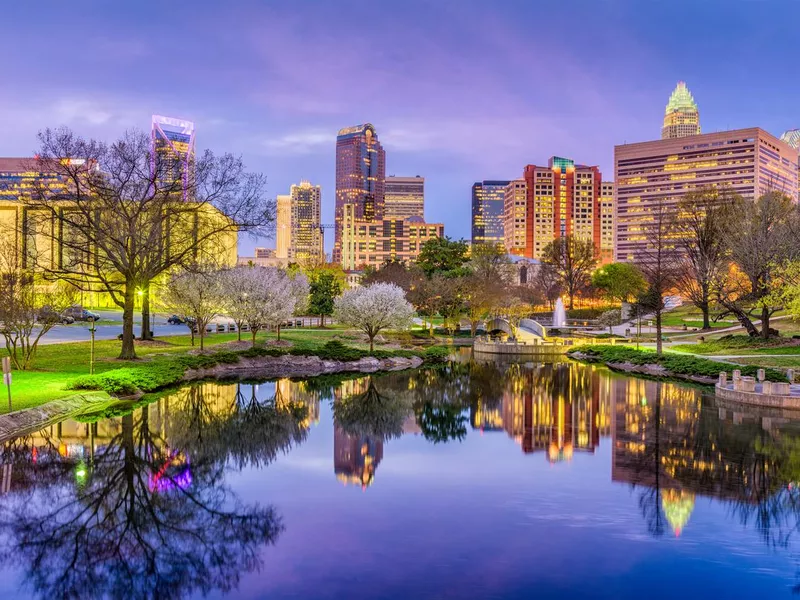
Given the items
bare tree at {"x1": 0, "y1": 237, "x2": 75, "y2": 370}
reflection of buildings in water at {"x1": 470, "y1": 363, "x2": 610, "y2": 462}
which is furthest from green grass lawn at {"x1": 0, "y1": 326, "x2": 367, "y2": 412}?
reflection of buildings in water at {"x1": 470, "y1": 363, "x2": 610, "y2": 462}

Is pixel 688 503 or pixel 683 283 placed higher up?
pixel 683 283

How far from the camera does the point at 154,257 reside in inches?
1640

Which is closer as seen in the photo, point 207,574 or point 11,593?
point 11,593

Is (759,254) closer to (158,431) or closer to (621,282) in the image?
(158,431)

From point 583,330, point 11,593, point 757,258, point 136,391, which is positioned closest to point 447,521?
point 11,593

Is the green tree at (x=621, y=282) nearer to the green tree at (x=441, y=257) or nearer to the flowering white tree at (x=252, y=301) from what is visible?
the green tree at (x=441, y=257)

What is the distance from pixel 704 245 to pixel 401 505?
5899 cm

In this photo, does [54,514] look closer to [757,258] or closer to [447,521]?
[447,521]

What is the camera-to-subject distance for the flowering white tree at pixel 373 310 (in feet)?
174

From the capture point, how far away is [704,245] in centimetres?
6606

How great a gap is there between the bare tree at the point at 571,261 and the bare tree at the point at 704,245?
3876 cm

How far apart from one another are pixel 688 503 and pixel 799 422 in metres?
13.2

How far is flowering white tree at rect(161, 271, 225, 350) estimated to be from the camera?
154 ft

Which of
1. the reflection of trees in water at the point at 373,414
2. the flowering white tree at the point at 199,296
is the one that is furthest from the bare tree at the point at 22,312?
the reflection of trees in water at the point at 373,414
